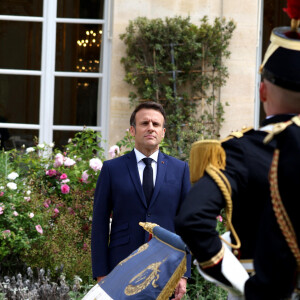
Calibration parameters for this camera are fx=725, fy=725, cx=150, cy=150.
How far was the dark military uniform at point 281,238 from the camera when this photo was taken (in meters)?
1.97

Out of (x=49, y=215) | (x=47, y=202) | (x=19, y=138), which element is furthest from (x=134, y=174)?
(x=19, y=138)

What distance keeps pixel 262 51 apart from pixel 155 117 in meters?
4.47

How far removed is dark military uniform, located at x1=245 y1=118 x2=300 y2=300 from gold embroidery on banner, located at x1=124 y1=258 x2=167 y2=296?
0.97m

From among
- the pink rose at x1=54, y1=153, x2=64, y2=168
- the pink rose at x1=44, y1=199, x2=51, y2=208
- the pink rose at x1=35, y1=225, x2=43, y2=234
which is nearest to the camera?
the pink rose at x1=35, y1=225, x2=43, y2=234

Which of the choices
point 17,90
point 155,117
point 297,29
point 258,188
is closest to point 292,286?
point 258,188

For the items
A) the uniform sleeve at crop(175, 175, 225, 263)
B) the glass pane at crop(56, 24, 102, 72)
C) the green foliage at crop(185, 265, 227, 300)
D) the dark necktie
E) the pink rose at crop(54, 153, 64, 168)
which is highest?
the glass pane at crop(56, 24, 102, 72)

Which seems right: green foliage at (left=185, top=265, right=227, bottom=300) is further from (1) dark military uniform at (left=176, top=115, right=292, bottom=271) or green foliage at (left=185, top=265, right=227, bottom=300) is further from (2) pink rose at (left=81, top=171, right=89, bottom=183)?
(1) dark military uniform at (left=176, top=115, right=292, bottom=271)

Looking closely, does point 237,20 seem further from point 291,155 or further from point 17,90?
point 291,155

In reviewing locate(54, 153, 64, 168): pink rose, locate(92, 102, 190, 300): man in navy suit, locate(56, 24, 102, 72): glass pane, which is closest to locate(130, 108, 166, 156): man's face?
locate(92, 102, 190, 300): man in navy suit

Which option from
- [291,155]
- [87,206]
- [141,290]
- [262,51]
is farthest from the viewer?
[262,51]

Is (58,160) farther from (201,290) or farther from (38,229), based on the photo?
(201,290)

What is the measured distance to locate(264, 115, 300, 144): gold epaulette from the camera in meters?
2.03

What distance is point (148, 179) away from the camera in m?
4.10

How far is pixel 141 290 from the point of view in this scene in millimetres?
2926
